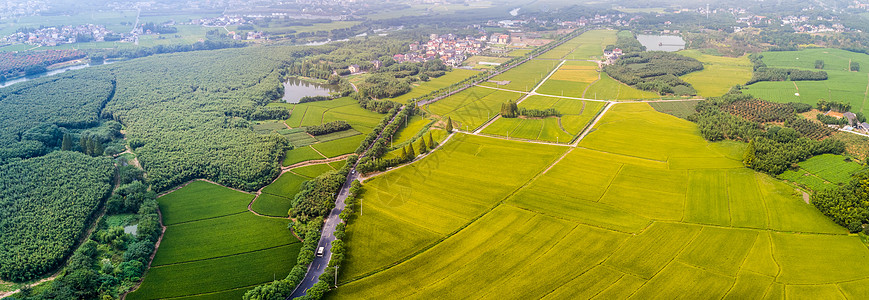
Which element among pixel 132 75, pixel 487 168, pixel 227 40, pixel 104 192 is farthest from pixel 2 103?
pixel 487 168

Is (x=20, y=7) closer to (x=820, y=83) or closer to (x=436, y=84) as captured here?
(x=436, y=84)

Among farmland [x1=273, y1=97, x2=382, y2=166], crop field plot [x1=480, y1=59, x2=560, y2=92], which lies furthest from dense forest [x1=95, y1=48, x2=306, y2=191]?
crop field plot [x1=480, y1=59, x2=560, y2=92]

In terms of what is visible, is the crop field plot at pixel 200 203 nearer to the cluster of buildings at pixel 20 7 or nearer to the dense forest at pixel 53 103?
the dense forest at pixel 53 103

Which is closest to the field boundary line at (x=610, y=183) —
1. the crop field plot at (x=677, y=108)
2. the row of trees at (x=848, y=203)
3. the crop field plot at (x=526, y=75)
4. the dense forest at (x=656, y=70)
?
the row of trees at (x=848, y=203)

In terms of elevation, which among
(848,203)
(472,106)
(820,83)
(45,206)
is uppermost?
(820,83)

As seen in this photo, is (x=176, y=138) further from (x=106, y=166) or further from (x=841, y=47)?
(x=841, y=47)

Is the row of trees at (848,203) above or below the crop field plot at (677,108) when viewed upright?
below

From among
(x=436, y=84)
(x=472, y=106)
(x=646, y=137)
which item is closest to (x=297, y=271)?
(x=646, y=137)
